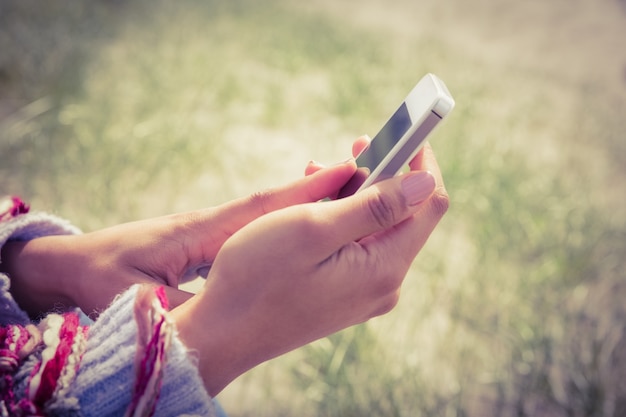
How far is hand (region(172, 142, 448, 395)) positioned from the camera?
0.62m

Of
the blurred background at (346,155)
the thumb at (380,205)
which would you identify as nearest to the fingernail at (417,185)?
the thumb at (380,205)

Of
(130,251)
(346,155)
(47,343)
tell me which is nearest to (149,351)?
(47,343)

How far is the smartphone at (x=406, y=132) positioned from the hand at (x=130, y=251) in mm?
36

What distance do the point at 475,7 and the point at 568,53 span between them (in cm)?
257

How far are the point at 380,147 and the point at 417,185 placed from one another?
14 centimetres

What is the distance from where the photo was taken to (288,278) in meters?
0.63

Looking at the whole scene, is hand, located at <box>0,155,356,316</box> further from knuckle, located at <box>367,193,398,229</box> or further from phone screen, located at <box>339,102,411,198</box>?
knuckle, located at <box>367,193,398,229</box>

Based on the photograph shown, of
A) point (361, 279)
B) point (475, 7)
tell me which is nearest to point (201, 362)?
point (361, 279)

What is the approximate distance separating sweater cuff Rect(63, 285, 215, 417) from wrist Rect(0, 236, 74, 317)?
0.78ft

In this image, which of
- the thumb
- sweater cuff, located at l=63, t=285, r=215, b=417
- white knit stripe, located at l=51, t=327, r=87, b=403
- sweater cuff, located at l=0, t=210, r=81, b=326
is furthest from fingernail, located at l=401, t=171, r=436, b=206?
sweater cuff, located at l=0, t=210, r=81, b=326

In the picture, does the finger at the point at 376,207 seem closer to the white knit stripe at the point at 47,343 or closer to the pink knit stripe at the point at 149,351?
the pink knit stripe at the point at 149,351

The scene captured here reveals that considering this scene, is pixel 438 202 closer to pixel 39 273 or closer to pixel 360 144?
pixel 360 144

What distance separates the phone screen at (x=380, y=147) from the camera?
0.73 meters

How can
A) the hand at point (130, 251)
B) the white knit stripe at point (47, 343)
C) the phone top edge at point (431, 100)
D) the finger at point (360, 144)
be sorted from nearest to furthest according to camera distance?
the white knit stripe at point (47, 343)
the phone top edge at point (431, 100)
the hand at point (130, 251)
the finger at point (360, 144)
